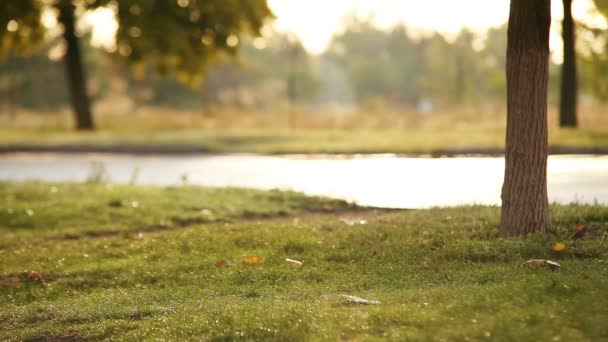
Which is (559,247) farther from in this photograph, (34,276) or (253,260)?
(34,276)

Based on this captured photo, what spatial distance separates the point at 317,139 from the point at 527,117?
16964 mm

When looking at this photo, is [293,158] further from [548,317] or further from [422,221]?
[548,317]

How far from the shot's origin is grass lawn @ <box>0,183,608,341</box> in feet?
17.9

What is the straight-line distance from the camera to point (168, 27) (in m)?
24.0

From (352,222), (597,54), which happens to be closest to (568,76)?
(597,54)

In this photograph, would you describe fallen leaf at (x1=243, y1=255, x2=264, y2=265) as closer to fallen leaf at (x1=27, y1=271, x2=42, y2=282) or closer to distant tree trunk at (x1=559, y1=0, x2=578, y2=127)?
fallen leaf at (x1=27, y1=271, x2=42, y2=282)

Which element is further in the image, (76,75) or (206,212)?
(76,75)

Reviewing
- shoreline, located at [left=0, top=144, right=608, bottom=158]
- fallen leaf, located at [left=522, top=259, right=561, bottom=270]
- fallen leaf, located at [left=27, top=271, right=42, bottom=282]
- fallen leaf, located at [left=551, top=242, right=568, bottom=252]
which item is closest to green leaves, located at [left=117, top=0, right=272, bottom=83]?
shoreline, located at [left=0, top=144, right=608, bottom=158]

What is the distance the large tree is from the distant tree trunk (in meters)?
8.96

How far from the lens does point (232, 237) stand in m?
9.02

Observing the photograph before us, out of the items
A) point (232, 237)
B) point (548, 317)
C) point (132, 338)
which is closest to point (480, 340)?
point (548, 317)

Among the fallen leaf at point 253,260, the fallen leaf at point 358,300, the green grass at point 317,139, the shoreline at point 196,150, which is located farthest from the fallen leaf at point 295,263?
the green grass at point 317,139

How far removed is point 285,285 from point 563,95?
1832cm

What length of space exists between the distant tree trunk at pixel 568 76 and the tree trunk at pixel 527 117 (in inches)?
638
